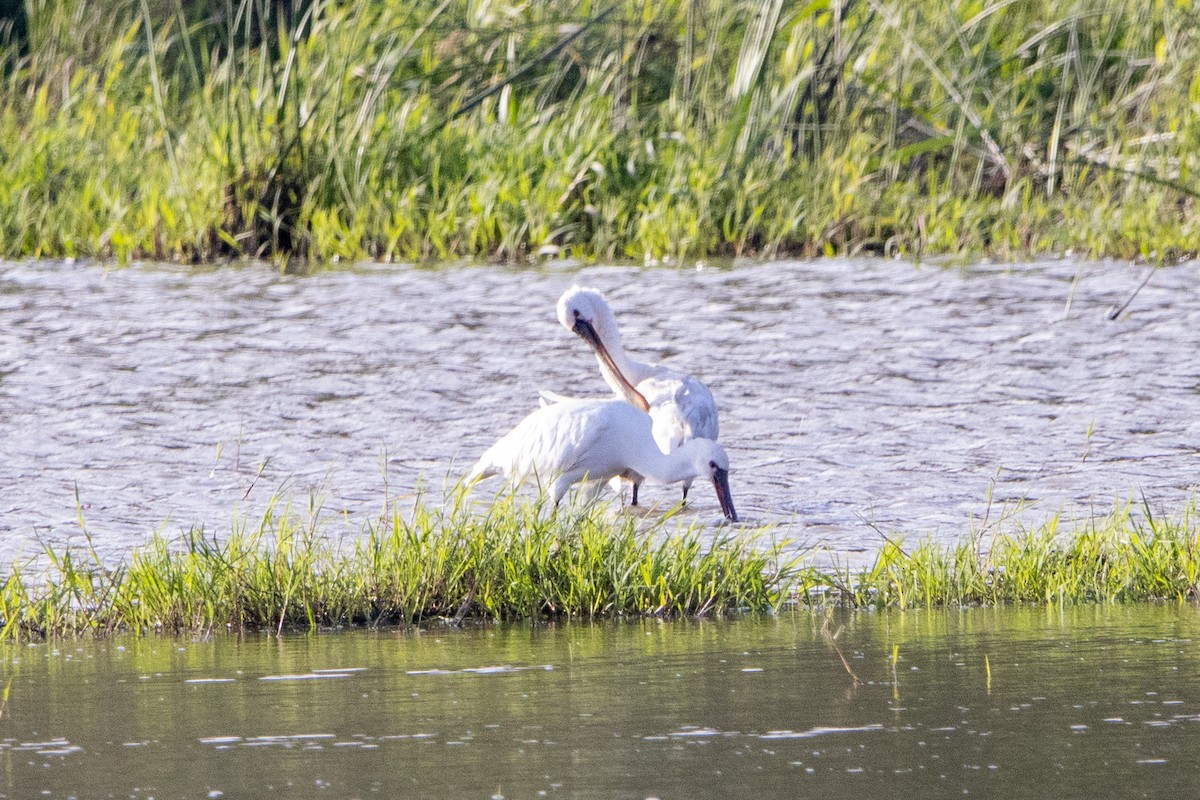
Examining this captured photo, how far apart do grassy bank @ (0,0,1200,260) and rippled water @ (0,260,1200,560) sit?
1.86 feet

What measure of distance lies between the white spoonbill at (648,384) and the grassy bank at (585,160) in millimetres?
3809

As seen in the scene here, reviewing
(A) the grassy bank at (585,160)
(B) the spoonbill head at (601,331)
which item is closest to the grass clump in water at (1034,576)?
(B) the spoonbill head at (601,331)

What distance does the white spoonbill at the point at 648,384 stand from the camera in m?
8.05

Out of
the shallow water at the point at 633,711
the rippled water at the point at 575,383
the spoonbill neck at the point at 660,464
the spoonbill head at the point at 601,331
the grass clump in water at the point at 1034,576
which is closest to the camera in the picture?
the shallow water at the point at 633,711

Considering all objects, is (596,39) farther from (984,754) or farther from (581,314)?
(984,754)

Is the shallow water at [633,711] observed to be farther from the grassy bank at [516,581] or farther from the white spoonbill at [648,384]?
the white spoonbill at [648,384]

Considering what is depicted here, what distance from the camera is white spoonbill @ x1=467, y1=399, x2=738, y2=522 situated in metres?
7.22

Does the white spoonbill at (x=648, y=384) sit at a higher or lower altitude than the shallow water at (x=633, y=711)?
higher

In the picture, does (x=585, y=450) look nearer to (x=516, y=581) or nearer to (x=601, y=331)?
(x=601, y=331)

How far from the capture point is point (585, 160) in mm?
13352

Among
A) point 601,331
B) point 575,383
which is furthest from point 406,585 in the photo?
point 575,383

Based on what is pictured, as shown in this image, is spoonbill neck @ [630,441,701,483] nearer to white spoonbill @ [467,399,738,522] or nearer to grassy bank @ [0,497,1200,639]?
white spoonbill @ [467,399,738,522]

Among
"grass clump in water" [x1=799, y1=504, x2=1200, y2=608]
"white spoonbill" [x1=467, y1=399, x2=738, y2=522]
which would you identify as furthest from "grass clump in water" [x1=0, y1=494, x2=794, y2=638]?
"white spoonbill" [x1=467, y1=399, x2=738, y2=522]

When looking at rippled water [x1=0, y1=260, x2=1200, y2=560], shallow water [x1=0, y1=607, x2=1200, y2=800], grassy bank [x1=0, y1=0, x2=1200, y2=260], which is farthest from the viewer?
grassy bank [x1=0, y1=0, x2=1200, y2=260]
